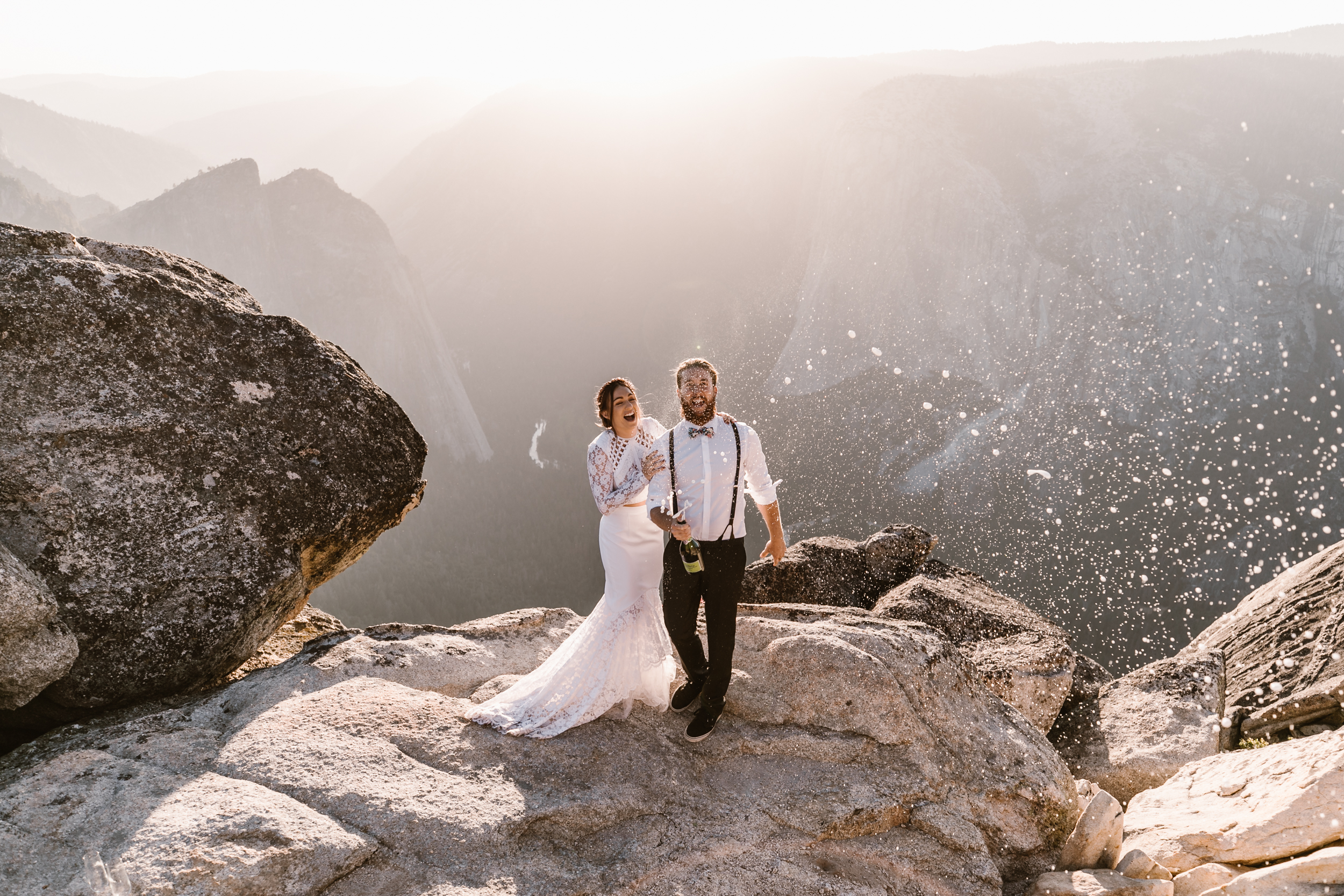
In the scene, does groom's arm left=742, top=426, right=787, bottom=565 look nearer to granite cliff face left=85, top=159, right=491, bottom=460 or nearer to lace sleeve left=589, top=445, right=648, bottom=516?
lace sleeve left=589, top=445, right=648, bottom=516

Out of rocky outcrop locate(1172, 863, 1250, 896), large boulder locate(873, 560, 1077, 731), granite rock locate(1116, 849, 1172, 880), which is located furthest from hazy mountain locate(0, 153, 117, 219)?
rocky outcrop locate(1172, 863, 1250, 896)

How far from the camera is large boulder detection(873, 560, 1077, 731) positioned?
5.59m

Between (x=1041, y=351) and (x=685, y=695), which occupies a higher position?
(x=1041, y=351)

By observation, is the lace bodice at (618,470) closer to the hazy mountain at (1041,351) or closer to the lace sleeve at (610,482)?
the lace sleeve at (610,482)

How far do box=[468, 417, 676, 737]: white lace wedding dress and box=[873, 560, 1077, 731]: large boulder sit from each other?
2.54 meters

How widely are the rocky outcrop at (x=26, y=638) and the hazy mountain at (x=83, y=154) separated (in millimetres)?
68325

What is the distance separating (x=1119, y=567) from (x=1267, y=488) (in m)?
11.0

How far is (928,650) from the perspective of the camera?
177 inches

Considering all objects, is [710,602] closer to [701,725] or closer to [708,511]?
[708,511]

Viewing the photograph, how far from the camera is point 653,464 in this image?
3.79m

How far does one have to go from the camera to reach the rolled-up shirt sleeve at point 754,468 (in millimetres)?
3756

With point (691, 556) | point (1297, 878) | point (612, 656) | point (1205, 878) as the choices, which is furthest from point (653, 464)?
point (1297, 878)

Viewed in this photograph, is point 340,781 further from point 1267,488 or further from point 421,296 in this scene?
point 421,296

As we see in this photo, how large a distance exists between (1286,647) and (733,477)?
7.26 meters
